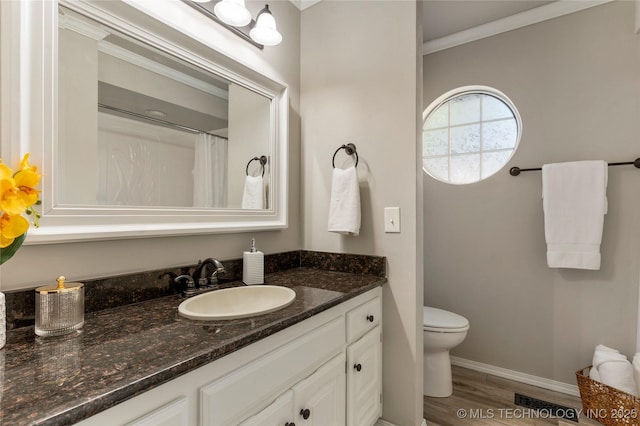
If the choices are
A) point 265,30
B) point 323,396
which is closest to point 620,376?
point 323,396

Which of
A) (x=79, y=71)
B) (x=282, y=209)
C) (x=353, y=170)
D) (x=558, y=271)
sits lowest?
(x=558, y=271)

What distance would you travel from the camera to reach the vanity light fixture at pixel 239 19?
1.34m

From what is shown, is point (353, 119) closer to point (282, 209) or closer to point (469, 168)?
point (282, 209)

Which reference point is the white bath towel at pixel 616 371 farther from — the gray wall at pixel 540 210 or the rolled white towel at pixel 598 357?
the gray wall at pixel 540 210

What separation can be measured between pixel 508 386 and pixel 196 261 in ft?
7.31

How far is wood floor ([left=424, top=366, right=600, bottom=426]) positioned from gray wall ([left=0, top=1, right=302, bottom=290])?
1.34 meters

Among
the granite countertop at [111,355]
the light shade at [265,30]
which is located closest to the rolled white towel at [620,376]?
the granite countertop at [111,355]

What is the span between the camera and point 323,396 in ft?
3.78

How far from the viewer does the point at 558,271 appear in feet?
6.82

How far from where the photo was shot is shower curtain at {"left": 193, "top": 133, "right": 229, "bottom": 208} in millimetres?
1374

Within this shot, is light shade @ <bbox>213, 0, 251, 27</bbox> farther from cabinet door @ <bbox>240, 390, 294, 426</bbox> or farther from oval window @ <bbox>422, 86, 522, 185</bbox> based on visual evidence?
oval window @ <bbox>422, 86, 522, 185</bbox>

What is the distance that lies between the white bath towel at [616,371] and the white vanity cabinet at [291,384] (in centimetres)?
132

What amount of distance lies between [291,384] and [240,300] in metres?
0.45

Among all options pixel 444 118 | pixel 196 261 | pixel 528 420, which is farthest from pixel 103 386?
pixel 444 118
